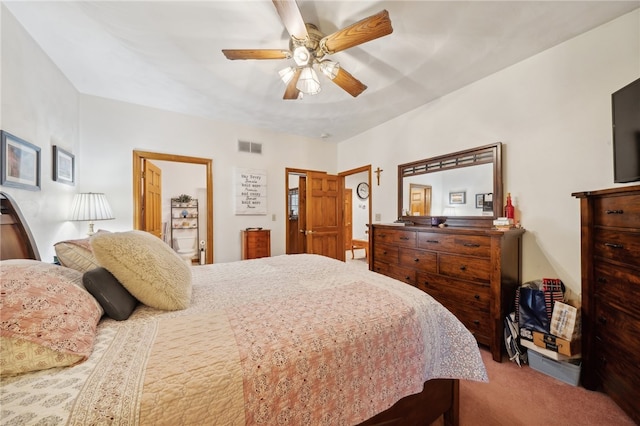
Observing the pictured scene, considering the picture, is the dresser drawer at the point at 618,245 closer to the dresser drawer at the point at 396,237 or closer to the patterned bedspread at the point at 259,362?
the patterned bedspread at the point at 259,362

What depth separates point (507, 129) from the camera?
2.24m

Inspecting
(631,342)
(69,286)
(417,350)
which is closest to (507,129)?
(631,342)

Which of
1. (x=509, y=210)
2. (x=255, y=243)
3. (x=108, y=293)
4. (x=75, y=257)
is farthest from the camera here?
(x=255, y=243)

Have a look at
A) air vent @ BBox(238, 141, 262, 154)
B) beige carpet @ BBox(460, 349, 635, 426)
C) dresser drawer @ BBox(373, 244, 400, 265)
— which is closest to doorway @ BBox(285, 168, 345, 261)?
air vent @ BBox(238, 141, 262, 154)

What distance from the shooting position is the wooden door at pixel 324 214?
4.20 meters

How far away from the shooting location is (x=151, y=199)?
136 inches

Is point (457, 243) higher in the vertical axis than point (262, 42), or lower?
lower

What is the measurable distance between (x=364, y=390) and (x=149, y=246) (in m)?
1.19

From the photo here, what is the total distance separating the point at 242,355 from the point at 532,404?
1965 millimetres

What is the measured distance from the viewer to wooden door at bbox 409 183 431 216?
116 inches

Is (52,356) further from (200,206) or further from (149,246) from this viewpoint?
(200,206)

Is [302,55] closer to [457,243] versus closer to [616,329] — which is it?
[457,243]

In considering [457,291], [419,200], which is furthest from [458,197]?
[457,291]

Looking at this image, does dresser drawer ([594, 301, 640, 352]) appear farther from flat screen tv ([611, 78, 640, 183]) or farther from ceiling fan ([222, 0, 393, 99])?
ceiling fan ([222, 0, 393, 99])
